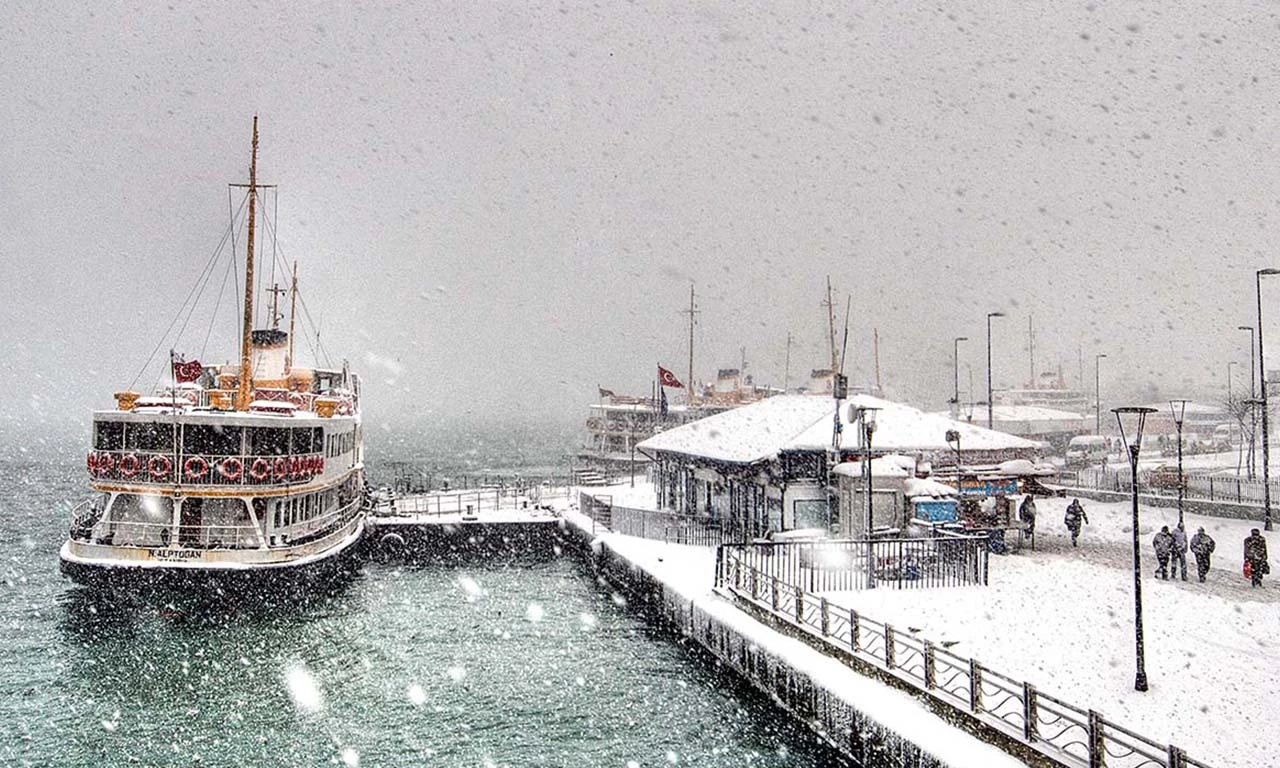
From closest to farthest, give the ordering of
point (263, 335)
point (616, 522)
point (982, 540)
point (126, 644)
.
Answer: point (982, 540) → point (126, 644) → point (616, 522) → point (263, 335)

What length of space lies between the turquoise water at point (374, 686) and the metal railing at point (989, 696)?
71.7 inches

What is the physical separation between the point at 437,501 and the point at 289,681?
2131 centimetres

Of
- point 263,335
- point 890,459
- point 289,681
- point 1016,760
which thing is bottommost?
point 289,681

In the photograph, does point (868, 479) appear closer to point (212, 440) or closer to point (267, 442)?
point (267, 442)

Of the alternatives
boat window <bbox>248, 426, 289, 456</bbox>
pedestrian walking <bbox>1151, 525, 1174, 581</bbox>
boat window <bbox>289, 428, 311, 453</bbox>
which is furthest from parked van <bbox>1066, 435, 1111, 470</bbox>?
boat window <bbox>248, 426, 289, 456</bbox>

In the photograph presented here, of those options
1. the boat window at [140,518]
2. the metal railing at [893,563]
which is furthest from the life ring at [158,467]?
the metal railing at [893,563]

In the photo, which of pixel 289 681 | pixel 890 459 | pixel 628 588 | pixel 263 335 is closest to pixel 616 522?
pixel 628 588

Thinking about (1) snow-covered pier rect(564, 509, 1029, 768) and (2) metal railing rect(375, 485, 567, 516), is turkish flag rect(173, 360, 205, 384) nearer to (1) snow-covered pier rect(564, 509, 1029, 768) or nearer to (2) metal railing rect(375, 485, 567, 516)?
(2) metal railing rect(375, 485, 567, 516)

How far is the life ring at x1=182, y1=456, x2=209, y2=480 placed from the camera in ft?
79.6

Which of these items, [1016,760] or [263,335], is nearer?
[1016,760]

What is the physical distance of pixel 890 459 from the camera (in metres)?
23.3

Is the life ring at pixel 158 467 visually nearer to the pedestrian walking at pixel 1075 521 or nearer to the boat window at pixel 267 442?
the boat window at pixel 267 442

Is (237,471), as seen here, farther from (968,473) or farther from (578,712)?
(968,473)

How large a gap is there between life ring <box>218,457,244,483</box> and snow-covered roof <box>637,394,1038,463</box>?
47.1 ft
